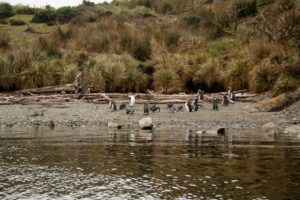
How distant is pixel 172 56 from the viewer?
26516mm

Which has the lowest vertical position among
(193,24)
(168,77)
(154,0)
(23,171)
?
(23,171)

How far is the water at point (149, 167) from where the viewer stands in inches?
263

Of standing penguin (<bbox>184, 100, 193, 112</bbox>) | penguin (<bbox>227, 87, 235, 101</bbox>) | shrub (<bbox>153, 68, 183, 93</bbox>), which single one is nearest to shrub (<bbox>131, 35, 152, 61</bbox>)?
shrub (<bbox>153, 68, 183, 93</bbox>)

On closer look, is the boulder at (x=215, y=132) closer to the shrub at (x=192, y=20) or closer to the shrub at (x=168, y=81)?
the shrub at (x=168, y=81)

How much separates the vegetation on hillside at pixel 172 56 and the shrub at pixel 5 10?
1393cm

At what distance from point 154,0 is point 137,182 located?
4649 cm

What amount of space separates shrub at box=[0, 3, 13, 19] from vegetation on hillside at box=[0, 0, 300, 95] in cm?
1393

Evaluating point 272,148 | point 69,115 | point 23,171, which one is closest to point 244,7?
point 69,115

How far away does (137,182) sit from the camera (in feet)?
24.0

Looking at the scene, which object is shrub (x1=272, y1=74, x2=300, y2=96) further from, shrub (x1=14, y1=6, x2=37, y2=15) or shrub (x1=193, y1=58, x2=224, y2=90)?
shrub (x1=14, y1=6, x2=37, y2=15)

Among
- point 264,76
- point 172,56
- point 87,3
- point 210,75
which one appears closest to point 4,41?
point 172,56

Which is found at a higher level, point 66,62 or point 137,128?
point 66,62

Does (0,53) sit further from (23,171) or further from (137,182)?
(137,182)

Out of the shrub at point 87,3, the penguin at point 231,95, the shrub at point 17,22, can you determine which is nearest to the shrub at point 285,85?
the penguin at point 231,95
